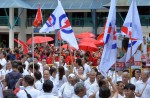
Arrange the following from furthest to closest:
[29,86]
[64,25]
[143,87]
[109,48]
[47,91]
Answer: [64,25] < [109,48] < [143,87] < [29,86] < [47,91]

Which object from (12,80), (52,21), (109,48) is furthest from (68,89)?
(52,21)

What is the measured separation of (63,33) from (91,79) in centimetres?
358

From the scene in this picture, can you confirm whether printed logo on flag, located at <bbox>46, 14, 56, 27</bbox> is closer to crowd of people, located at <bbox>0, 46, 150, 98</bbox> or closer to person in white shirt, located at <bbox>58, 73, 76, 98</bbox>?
crowd of people, located at <bbox>0, 46, 150, 98</bbox>

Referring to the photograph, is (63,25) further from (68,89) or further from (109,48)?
(68,89)

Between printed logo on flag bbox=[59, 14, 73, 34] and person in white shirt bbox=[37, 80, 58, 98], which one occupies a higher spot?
printed logo on flag bbox=[59, 14, 73, 34]

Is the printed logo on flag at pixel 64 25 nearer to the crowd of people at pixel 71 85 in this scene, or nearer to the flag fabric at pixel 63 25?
the flag fabric at pixel 63 25

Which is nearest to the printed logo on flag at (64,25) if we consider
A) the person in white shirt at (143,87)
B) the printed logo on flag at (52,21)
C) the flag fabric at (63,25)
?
the flag fabric at (63,25)

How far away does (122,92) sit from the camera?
973cm

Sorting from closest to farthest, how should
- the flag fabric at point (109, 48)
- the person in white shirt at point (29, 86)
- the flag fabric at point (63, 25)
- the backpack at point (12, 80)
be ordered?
1. the person in white shirt at point (29, 86)
2. the flag fabric at point (109, 48)
3. the backpack at point (12, 80)
4. the flag fabric at point (63, 25)

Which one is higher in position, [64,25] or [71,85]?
[64,25]

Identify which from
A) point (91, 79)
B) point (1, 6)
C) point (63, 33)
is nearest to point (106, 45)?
point (91, 79)

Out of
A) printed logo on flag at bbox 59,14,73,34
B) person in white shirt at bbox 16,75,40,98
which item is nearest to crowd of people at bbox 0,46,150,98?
person in white shirt at bbox 16,75,40,98

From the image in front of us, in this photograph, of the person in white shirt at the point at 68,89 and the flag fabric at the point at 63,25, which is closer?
the person in white shirt at the point at 68,89

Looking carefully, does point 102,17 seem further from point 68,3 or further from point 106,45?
point 106,45
